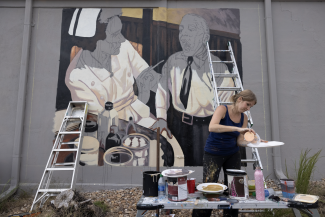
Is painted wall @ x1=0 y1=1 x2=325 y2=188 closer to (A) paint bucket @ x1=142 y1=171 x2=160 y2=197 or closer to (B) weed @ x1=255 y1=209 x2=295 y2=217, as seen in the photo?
(B) weed @ x1=255 y1=209 x2=295 y2=217

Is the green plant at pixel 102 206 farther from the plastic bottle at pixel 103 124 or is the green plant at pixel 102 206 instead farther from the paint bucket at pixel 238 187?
the paint bucket at pixel 238 187

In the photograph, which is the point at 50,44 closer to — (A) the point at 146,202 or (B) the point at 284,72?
(A) the point at 146,202

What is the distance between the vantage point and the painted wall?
13.4ft

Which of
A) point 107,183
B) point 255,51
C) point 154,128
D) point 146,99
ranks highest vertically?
point 255,51

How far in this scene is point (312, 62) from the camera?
14.1ft

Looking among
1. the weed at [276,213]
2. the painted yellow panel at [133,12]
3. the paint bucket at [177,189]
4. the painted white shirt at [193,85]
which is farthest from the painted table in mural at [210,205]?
the painted yellow panel at [133,12]

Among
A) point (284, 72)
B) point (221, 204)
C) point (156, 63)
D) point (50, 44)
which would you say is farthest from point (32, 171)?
point (284, 72)

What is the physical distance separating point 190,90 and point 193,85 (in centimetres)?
12

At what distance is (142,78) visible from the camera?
4309 mm

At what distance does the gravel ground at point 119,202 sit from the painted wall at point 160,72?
7.8 inches

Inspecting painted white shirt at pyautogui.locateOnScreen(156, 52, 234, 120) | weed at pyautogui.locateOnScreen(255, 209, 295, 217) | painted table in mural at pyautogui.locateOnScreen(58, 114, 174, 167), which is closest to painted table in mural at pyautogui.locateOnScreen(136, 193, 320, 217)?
weed at pyautogui.locateOnScreen(255, 209, 295, 217)

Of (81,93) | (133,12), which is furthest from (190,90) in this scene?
(81,93)

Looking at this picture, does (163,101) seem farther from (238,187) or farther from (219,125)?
(238,187)

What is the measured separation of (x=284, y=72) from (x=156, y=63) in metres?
2.68
